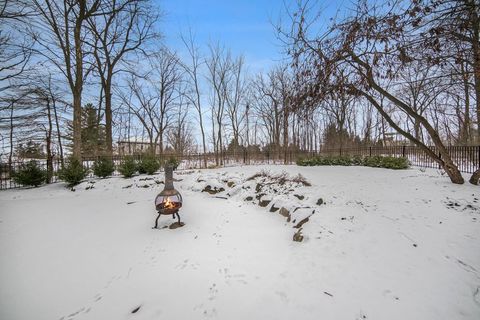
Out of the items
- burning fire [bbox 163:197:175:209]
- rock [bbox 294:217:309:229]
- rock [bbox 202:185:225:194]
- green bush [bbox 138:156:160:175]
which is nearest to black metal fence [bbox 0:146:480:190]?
green bush [bbox 138:156:160:175]

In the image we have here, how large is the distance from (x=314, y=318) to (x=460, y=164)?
983cm

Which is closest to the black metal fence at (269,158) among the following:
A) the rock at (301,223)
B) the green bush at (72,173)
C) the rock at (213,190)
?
the green bush at (72,173)

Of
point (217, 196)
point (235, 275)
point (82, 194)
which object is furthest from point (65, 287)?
point (82, 194)

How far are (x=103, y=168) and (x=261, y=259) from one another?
374 inches

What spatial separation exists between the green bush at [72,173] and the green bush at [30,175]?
95 centimetres

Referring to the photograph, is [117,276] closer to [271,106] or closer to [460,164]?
[460,164]

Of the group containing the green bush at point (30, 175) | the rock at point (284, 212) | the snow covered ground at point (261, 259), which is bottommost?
the snow covered ground at point (261, 259)

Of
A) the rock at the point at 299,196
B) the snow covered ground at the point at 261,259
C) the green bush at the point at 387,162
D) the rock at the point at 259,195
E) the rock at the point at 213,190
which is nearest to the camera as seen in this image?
the snow covered ground at the point at 261,259

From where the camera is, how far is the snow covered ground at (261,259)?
2215mm

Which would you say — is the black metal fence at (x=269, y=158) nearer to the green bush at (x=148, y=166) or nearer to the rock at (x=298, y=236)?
the green bush at (x=148, y=166)

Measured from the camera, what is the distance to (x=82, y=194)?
305 inches

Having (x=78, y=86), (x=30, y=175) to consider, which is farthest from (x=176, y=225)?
(x=78, y=86)

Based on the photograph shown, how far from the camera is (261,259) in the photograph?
10.3ft

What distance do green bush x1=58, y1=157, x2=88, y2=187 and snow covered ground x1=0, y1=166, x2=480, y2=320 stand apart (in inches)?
130
